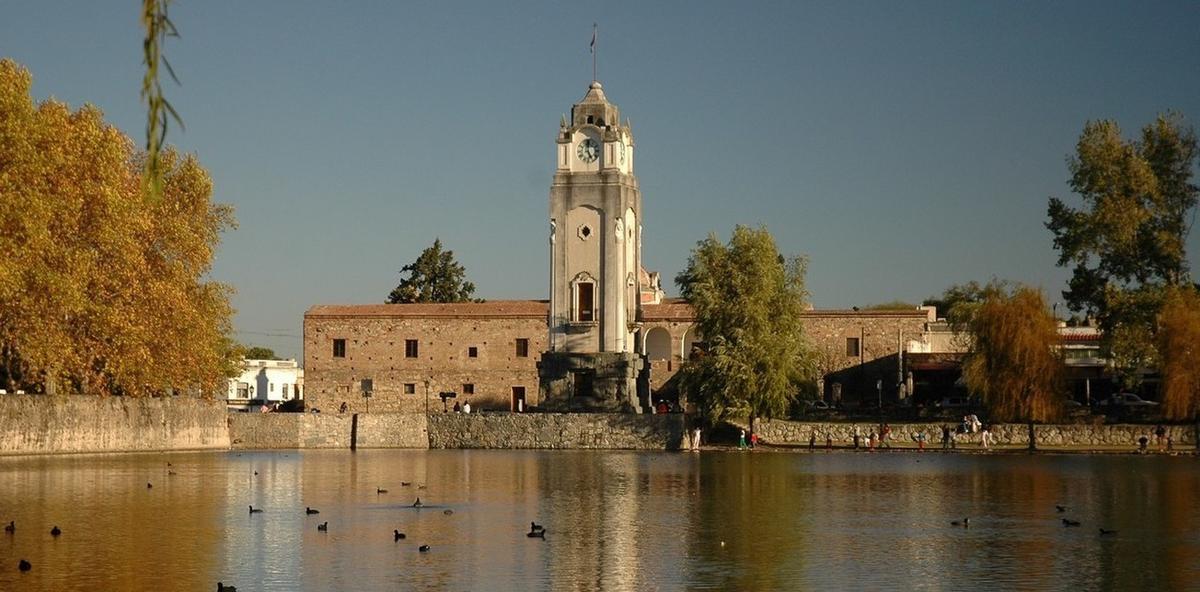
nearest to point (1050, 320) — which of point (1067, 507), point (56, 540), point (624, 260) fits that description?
point (624, 260)

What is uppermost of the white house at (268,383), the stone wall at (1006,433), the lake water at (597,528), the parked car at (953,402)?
the white house at (268,383)

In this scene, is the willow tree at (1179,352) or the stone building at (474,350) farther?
the stone building at (474,350)

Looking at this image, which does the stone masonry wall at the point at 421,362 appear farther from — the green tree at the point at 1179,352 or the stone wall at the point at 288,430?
the green tree at the point at 1179,352

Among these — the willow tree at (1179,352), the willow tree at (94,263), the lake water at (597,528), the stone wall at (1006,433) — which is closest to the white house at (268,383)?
the willow tree at (94,263)

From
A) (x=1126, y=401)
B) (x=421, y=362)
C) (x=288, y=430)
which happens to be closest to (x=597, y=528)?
(x=288, y=430)

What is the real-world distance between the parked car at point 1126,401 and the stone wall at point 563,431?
64.3 feet

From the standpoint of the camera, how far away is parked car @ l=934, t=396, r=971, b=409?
235ft

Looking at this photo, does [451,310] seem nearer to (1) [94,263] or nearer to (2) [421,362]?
(2) [421,362]

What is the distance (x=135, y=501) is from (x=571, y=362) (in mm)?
39785

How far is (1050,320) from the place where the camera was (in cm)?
6075

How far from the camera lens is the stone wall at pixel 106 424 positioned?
48750mm

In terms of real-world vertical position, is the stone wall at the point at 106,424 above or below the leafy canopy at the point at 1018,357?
below

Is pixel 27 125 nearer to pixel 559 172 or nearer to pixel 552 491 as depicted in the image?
pixel 552 491

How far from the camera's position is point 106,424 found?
2119 inches
